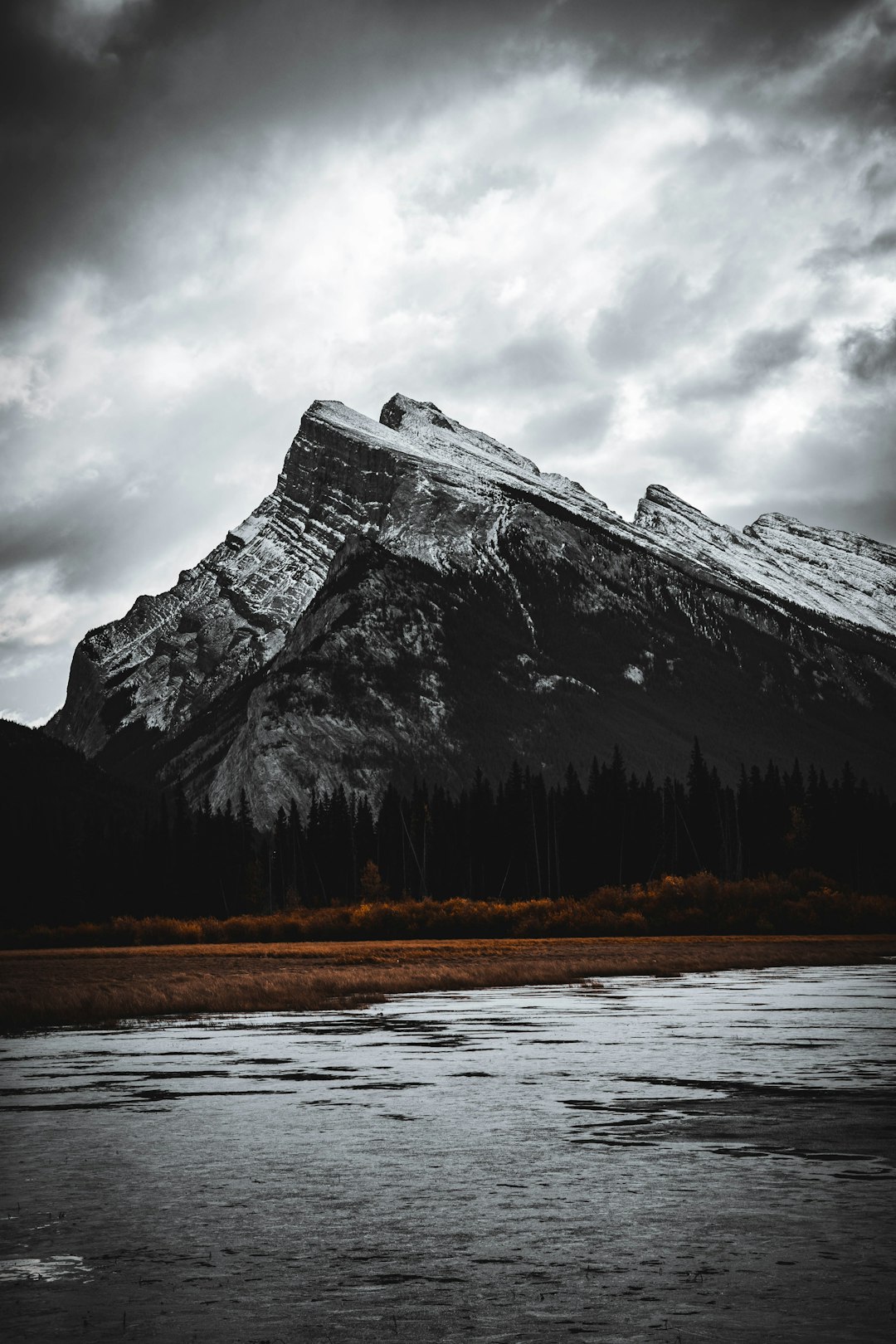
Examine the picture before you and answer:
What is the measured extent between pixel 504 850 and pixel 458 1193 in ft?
515

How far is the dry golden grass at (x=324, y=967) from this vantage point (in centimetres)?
3912

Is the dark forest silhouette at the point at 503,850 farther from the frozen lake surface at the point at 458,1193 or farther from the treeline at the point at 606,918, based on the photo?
the frozen lake surface at the point at 458,1193

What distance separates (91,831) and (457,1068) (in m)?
175

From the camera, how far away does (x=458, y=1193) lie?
1168cm

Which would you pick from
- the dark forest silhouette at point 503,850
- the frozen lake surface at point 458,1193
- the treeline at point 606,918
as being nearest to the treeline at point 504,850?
the dark forest silhouette at point 503,850

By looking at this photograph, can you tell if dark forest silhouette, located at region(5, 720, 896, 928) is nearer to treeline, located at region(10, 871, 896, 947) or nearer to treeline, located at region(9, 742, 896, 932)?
treeline, located at region(9, 742, 896, 932)

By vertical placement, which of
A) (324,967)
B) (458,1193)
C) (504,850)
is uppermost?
(504,850)

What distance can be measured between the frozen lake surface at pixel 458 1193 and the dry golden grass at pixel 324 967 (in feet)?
47.9

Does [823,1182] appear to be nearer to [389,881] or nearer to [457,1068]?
[457,1068]

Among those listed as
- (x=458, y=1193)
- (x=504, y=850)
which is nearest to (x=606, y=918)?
(x=504, y=850)

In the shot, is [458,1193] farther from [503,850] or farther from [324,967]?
[503,850]

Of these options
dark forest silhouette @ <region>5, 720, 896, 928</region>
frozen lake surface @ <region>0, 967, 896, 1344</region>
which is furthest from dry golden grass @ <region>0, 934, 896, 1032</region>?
dark forest silhouette @ <region>5, 720, 896, 928</region>

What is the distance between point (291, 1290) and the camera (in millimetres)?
8516

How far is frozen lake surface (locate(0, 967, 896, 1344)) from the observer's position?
315 inches
